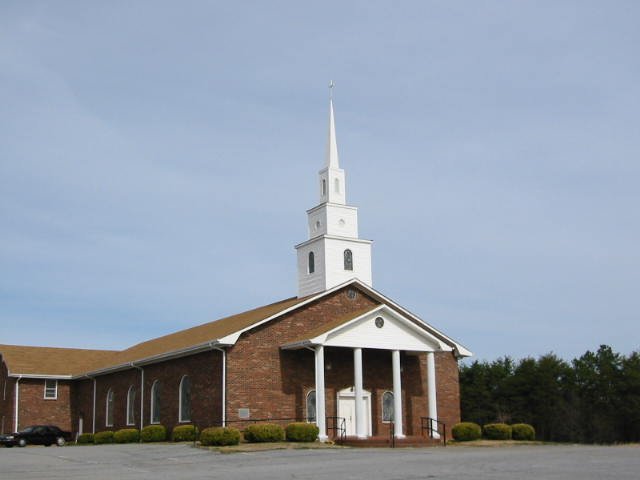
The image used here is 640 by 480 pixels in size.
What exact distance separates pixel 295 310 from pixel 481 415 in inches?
1706

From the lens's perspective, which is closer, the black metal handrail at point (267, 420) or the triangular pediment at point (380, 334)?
the black metal handrail at point (267, 420)

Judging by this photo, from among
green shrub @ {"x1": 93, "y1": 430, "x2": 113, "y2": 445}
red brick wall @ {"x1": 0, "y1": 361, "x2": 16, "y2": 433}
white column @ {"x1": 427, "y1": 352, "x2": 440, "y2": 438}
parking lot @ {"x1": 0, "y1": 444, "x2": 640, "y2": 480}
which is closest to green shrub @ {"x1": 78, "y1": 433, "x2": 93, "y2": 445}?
green shrub @ {"x1": 93, "y1": 430, "x2": 113, "y2": 445}

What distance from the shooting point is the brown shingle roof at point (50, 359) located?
52969 mm

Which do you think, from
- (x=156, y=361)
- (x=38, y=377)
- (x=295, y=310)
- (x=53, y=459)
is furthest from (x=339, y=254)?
(x=38, y=377)

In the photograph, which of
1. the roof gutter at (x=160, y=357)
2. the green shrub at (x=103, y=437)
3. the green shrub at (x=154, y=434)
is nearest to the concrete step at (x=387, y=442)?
the roof gutter at (x=160, y=357)

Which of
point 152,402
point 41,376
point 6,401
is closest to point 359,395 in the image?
point 152,402

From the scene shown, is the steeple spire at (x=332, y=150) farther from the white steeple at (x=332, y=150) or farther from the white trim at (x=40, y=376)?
the white trim at (x=40, y=376)

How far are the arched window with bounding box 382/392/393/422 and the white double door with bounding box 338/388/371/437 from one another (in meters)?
0.88

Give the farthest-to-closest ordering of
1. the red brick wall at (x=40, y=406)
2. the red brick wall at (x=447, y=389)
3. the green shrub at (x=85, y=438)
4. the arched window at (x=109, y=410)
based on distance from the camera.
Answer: the red brick wall at (x=40, y=406), the arched window at (x=109, y=410), the green shrub at (x=85, y=438), the red brick wall at (x=447, y=389)

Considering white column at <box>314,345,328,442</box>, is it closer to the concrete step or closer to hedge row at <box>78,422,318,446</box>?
hedge row at <box>78,422,318,446</box>

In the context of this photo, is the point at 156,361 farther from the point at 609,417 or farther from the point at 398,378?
the point at 609,417

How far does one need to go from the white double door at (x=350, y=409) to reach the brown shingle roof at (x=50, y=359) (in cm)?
2119

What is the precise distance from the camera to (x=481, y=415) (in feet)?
251

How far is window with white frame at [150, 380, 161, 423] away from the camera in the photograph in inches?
1634
